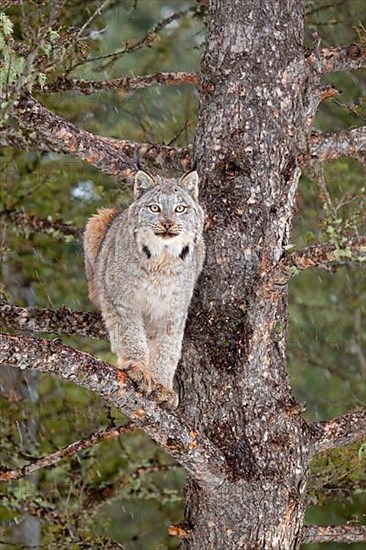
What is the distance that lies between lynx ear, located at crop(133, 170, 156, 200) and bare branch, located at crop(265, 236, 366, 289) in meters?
0.97

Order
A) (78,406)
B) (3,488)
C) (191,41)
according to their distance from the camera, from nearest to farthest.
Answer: (3,488) → (78,406) → (191,41)

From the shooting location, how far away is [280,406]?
5.54 metres

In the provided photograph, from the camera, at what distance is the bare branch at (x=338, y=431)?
5.59m

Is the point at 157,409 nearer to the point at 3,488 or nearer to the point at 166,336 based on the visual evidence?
the point at 166,336

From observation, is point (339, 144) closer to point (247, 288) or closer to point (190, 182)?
point (190, 182)

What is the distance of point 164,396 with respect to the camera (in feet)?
18.2

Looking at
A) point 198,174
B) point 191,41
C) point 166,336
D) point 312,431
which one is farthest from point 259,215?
point 191,41

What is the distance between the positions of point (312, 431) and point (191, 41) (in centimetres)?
701

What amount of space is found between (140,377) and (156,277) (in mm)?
650

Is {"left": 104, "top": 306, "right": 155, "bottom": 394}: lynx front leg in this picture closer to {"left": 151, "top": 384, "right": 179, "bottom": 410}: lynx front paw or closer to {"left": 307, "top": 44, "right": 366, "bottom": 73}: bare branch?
{"left": 151, "top": 384, "right": 179, "bottom": 410}: lynx front paw

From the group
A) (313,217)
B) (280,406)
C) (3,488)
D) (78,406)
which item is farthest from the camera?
(313,217)

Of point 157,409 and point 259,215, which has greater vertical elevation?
point 259,215

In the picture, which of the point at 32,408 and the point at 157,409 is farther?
the point at 32,408

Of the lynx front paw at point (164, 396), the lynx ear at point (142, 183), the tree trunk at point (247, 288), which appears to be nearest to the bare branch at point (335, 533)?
the tree trunk at point (247, 288)
